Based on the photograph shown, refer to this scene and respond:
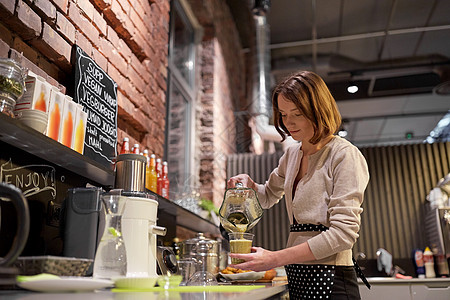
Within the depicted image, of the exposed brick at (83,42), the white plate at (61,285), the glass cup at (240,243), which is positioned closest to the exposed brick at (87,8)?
the exposed brick at (83,42)

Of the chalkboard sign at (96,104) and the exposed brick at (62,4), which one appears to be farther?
the chalkboard sign at (96,104)

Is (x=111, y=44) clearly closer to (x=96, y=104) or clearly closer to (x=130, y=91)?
(x=130, y=91)

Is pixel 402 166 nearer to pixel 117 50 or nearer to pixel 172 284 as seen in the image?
pixel 117 50

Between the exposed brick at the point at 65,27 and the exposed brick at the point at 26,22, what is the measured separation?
0.45ft

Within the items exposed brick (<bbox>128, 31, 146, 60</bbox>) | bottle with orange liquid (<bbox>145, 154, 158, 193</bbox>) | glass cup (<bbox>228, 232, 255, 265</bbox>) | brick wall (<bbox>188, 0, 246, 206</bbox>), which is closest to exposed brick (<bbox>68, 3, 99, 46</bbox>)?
exposed brick (<bbox>128, 31, 146, 60</bbox>)

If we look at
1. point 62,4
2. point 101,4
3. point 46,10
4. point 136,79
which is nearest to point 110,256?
point 46,10

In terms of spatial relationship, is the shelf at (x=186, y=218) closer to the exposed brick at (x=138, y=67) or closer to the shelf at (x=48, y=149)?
the shelf at (x=48, y=149)

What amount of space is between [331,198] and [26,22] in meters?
1.27

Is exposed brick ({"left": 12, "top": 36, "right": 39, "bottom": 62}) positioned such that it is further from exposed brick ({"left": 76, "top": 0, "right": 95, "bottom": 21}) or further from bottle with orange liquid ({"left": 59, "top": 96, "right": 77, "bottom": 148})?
exposed brick ({"left": 76, "top": 0, "right": 95, "bottom": 21})

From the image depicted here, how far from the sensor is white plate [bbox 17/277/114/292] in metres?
0.97

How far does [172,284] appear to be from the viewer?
1433 mm

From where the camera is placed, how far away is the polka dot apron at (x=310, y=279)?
1.56 metres

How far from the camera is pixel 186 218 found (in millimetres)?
3109

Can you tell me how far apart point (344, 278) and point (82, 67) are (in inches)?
54.9
